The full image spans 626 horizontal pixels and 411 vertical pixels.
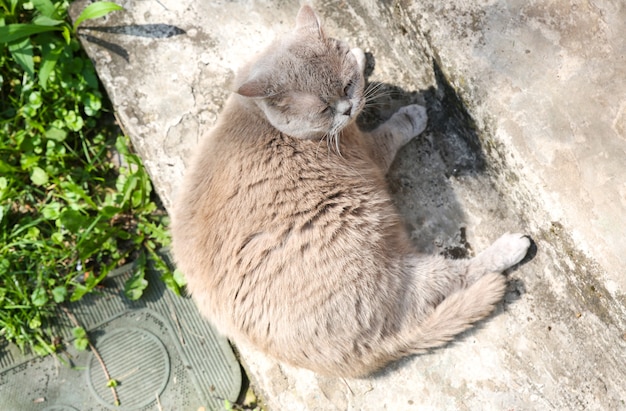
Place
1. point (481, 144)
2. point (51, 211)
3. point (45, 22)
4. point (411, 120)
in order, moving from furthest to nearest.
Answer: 1. point (51, 211)
2. point (45, 22)
3. point (411, 120)
4. point (481, 144)

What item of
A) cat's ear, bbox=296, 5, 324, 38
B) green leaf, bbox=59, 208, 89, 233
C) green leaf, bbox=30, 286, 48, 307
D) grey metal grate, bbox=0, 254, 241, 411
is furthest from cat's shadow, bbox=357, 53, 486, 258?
green leaf, bbox=30, 286, 48, 307

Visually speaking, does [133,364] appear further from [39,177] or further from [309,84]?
[309,84]

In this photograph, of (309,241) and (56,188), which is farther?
(56,188)

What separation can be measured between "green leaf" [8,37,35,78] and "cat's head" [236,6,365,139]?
4.07 ft

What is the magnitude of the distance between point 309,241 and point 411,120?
2.69ft

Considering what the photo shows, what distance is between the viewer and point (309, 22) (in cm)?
221

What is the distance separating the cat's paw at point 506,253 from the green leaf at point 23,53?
7.67 feet

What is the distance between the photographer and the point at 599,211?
1.97 m

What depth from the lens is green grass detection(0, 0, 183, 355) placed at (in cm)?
261

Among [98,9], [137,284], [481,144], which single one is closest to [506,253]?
[481,144]

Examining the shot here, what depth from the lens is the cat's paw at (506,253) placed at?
2.22 m

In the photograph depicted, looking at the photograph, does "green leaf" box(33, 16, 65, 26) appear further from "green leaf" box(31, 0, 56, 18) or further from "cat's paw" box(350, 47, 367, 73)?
"cat's paw" box(350, 47, 367, 73)

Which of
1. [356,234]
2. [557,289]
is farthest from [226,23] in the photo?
[557,289]

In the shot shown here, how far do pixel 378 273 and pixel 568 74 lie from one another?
3.48ft
